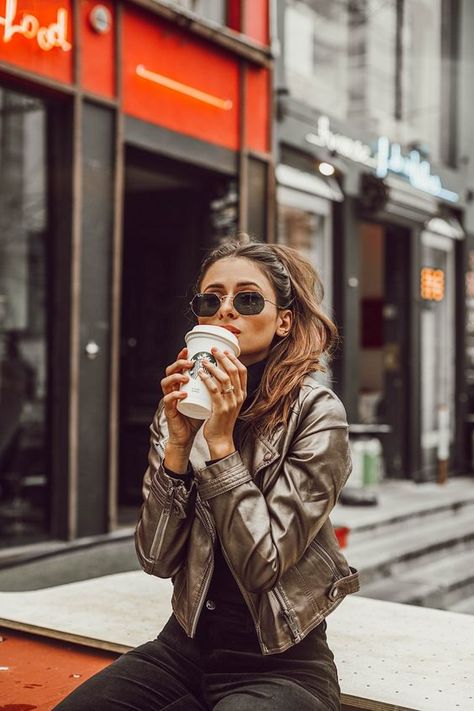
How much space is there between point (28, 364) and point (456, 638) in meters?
6.57

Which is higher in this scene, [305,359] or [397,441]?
[305,359]

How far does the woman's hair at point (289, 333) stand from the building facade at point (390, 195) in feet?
23.5

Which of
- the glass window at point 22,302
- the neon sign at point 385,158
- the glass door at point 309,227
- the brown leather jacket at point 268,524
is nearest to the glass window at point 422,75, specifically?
the neon sign at point 385,158

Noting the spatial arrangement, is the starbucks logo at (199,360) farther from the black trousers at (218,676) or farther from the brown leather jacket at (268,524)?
the black trousers at (218,676)

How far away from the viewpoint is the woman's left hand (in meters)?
2.08

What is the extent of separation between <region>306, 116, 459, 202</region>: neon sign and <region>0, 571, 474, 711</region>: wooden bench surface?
23.8ft

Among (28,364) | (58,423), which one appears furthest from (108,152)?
(28,364)

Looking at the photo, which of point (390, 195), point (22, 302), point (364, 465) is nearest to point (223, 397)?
point (22, 302)

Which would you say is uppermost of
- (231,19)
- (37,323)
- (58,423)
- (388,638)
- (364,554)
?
(231,19)

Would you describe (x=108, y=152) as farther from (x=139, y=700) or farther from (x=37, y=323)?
(x=139, y=700)

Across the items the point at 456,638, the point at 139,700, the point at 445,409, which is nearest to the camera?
the point at 139,700

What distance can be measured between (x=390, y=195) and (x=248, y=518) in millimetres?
9295

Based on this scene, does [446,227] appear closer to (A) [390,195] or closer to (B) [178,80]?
(A) [390,195]

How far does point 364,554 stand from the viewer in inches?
296
